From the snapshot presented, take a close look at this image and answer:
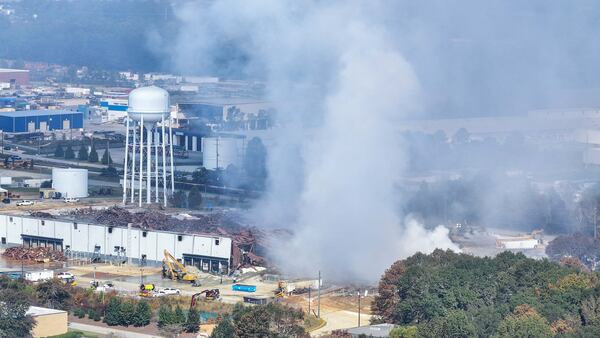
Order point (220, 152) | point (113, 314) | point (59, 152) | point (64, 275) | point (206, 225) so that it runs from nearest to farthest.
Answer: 1. point (113, 314)
2. point (64, 275)
3. point (206, 225)
4. point (220, 152)
5. point (59, 152)

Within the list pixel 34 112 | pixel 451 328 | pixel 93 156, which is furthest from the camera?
pixel 34 112

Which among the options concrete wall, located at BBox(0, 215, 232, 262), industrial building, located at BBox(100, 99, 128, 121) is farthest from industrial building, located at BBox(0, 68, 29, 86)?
concrete wall, located at BBox(0, 215, 232, 262)

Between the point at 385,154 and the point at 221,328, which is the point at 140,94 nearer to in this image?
the point at 385,154

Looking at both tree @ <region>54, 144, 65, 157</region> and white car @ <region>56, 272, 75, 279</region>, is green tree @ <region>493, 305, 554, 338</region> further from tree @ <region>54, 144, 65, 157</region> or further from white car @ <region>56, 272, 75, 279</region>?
tree @ <region>54, 144, 65, 157</region>

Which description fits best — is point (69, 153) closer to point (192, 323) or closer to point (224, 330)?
point (192, 323)

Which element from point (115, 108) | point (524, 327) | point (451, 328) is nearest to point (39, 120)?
point (115, 108)

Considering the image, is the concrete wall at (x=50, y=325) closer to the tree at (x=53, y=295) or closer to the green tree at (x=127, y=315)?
the green tree at (x=127, y=315)
